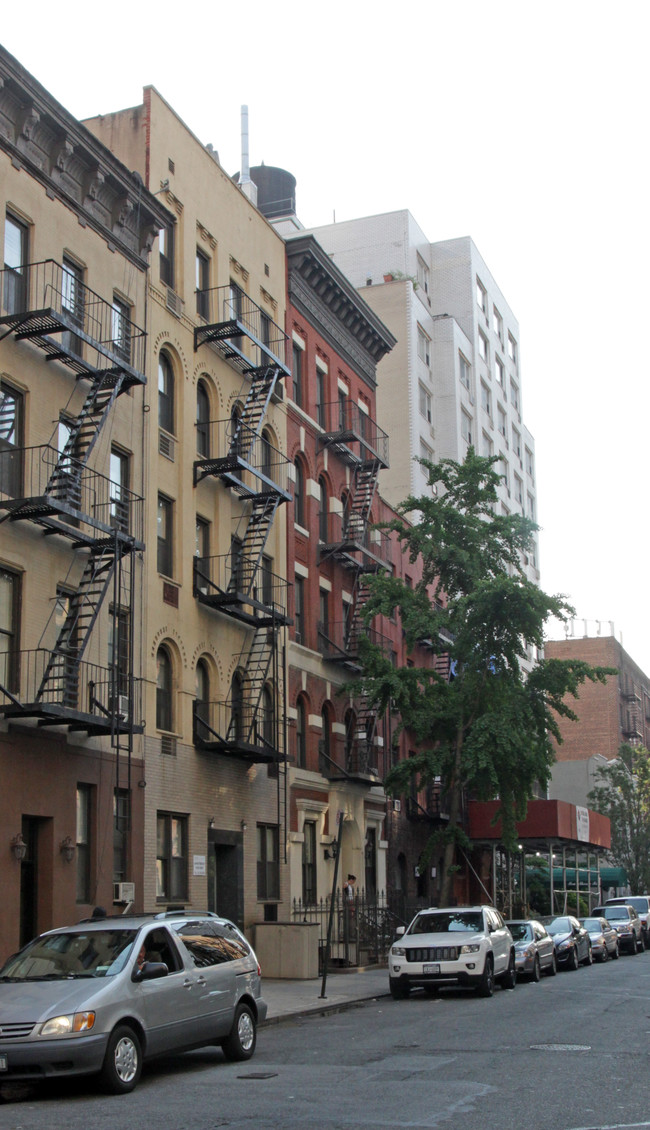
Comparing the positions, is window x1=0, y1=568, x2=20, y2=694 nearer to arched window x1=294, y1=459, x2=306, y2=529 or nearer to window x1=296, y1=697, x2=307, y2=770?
window x1=296, y1=697, x2=307, y2=770

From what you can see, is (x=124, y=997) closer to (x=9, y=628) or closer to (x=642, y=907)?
(x=9, y=628)

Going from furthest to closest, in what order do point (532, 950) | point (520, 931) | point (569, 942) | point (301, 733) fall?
point (301, 733) < point (569, 942) < point (520, 931) < point (532, 950)

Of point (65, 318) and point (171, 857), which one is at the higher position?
point (65, 318)

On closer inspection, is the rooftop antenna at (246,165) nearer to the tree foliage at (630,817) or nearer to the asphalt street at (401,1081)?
the asphalt street at (401,1081)

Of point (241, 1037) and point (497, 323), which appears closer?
point (241, 1037)

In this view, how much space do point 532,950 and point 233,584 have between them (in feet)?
32.5

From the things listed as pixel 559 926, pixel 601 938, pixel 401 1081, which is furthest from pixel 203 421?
pixel 401 1081

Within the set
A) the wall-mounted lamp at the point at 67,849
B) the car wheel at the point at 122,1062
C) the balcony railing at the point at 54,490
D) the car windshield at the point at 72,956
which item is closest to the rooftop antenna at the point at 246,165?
the balcony railing at the point at 54,490

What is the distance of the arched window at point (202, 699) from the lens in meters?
26.8

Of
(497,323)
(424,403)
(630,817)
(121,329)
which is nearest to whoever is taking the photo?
(121,329)

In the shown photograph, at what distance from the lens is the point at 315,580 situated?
113ft

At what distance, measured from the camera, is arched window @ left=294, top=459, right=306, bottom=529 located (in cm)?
3422

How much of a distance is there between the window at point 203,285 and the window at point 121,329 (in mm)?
3700

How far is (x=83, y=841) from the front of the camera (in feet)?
73.5
